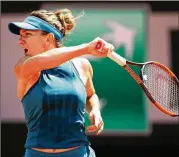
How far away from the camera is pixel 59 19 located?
352 cm

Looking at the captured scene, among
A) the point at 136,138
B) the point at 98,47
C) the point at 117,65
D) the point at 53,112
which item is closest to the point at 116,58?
the point at 98,47

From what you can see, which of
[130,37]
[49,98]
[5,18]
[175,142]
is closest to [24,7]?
[5,18]

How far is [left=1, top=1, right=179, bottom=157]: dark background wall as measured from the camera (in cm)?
691

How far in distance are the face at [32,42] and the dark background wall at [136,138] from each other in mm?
3613

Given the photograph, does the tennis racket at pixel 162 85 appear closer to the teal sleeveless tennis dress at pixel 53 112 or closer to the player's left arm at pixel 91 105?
the player's left arm at pixel 91 105

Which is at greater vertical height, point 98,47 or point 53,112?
point 98,47

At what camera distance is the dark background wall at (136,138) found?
6910 mm

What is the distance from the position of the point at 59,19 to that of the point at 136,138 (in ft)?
12.2

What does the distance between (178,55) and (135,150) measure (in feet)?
3.94

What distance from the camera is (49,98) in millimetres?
3246

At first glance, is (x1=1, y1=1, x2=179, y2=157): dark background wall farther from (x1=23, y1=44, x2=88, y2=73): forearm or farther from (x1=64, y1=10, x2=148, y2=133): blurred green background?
(x1=23, y1=44, x2=88, y2=73): forearm

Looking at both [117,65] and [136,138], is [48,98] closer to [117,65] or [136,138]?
[117,65]

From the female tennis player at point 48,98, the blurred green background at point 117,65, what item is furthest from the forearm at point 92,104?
the blurred green background at point 117,65

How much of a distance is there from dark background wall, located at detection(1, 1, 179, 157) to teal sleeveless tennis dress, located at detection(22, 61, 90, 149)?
369 centimetres
